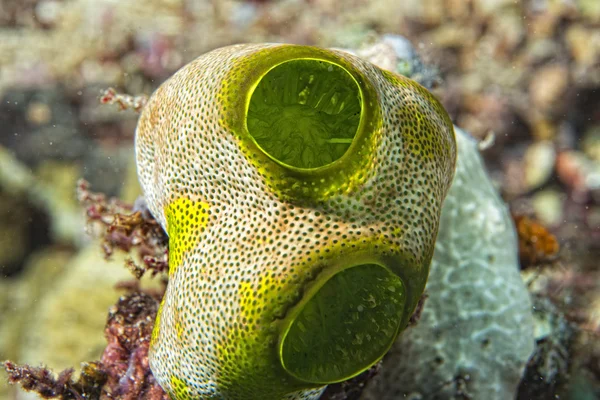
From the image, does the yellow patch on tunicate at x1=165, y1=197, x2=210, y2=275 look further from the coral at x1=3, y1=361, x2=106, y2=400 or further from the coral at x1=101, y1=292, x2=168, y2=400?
the coral at x1=3, y1=361, x2=106, y2=400

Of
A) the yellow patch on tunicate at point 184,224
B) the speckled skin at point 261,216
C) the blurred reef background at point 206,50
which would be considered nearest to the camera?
the speckled skin at point 261,216

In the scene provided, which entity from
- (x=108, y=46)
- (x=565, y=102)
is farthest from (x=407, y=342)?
(x=108, y=46)

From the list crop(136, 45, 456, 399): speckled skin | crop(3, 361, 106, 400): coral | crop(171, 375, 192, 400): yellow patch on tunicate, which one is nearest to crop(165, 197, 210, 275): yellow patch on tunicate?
crop(136, 45, 456, 399): speckled skin

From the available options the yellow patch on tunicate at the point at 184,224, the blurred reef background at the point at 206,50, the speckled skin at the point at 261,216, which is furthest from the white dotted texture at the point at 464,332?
the blurred reef background at the point at 206,50

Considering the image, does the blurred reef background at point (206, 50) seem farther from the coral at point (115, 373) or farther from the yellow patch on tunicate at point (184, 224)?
the yellow patch on tunicate at point (184, 224)

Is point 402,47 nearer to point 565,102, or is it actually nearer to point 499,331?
point 499,331
